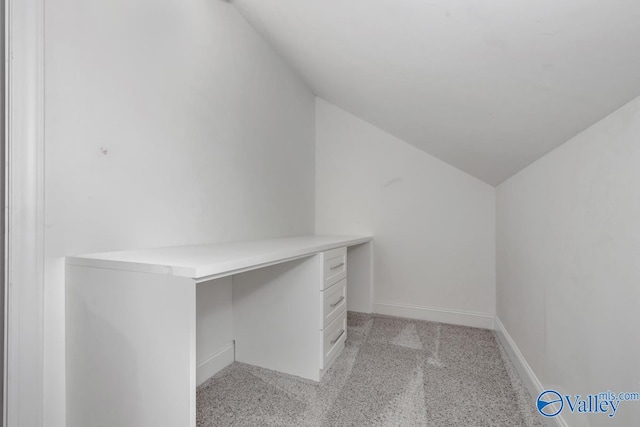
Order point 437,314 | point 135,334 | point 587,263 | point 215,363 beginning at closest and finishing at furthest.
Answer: point 135,334 < point 587,263 < point 215,363 < point 437,314

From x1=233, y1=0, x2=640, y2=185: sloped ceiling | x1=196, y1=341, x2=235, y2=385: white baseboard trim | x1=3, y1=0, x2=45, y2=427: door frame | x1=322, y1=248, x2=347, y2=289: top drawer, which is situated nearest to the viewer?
x1=233, y1=0, x2=640, y2=185: sloped ceiling

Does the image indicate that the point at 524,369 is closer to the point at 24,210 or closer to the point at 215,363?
the point at 215,363

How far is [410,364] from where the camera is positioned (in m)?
1.71

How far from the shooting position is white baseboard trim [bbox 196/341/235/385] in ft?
4.93

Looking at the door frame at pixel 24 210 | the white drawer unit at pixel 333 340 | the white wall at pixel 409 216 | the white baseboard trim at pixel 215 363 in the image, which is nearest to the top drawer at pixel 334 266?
the white drawer unit at pixel 333 340

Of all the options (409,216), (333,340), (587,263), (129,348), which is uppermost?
(409,216)

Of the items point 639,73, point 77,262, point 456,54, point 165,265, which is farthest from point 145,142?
point 639,73

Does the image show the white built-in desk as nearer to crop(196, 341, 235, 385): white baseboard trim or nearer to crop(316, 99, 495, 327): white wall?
crop(196, 341, 235, 385): white baseboard trim

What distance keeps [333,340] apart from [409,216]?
1263mm

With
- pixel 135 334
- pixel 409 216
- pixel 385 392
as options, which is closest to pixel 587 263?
pixel 385 392

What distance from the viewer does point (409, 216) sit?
2.54 meters

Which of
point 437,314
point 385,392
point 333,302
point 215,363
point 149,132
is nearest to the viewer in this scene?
point 149,132

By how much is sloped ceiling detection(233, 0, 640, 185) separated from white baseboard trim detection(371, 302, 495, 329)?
1.09 meters

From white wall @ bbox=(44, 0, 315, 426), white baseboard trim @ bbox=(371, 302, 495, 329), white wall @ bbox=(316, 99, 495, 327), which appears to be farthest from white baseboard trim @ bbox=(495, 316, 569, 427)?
white wall @ bbox=(44, 0, 315, 426)
